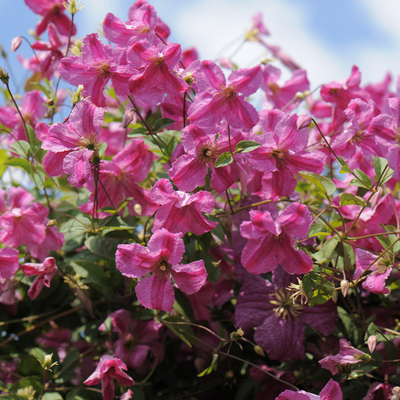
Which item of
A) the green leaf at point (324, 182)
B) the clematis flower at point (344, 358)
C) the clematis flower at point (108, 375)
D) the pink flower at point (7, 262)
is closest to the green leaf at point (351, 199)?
the green leaf at point (324, 182)

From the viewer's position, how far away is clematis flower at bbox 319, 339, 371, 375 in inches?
28.8

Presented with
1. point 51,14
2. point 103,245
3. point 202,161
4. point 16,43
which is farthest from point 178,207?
point 51,14

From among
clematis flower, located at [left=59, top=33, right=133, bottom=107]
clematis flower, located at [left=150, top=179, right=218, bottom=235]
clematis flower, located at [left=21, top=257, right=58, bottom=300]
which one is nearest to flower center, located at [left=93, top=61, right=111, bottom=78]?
clematis flower, located at [left=59, top=33, right=133, bottom=107]

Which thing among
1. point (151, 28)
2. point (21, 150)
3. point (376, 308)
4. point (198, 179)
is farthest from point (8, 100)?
point (376, 308)

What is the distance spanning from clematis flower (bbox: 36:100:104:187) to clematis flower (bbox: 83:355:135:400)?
11.9 inches

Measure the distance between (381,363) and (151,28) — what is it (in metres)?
0.73

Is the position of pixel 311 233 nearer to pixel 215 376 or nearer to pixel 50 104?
pixel 215 376

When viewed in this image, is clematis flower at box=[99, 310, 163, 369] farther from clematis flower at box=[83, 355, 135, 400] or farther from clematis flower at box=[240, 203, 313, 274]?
clematis flower at box=[240, 203, 313, 274]

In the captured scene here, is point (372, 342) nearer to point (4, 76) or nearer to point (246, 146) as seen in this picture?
point (246, 146)

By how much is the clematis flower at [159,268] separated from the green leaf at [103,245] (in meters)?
0.14

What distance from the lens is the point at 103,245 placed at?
0.83m

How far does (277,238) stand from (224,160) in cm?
16

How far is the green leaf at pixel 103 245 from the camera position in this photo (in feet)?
2.70

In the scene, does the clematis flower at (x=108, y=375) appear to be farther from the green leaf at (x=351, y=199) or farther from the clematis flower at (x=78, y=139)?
the green leaf at (x=351, y=199)
